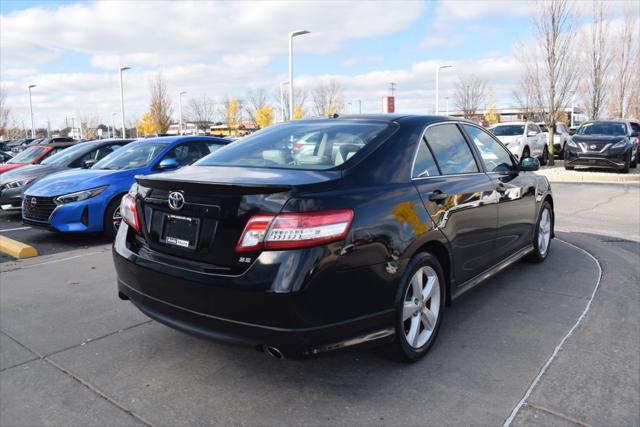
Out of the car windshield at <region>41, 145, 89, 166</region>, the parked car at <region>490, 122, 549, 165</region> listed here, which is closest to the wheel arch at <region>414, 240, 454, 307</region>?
the car windshield at <region>41, 145, 89, 166</region>

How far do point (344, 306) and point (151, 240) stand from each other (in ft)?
4.18

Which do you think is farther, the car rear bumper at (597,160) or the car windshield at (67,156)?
the car rear bumper at (597,160)

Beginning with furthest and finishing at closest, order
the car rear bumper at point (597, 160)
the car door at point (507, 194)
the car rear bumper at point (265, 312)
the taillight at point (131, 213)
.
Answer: the car rear bumper at point (597, 160) → the car door at point (507, 194) → the taillight at point (131, 213) → the car rear bumper at point (265, 312)

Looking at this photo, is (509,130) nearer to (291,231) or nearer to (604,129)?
(604,129)

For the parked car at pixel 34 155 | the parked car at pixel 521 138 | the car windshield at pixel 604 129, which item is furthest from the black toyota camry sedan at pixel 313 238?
the car windshield at pixel 604 129

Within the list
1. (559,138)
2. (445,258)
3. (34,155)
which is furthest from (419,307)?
(559,138)

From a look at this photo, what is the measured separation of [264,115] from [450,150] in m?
57.5

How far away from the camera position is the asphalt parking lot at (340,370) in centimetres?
274

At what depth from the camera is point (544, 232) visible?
5.72 metres

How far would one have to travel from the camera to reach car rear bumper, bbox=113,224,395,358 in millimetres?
2564

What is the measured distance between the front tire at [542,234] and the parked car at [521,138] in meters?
12.6

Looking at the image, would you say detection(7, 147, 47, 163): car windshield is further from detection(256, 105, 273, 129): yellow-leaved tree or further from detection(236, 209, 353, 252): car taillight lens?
detection(256, 105, 273, 129): yellow-leaved tree

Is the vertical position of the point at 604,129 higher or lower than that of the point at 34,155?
higher

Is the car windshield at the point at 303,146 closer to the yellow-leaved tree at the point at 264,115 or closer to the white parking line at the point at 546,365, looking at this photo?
the white parking line at the point at 546,365
